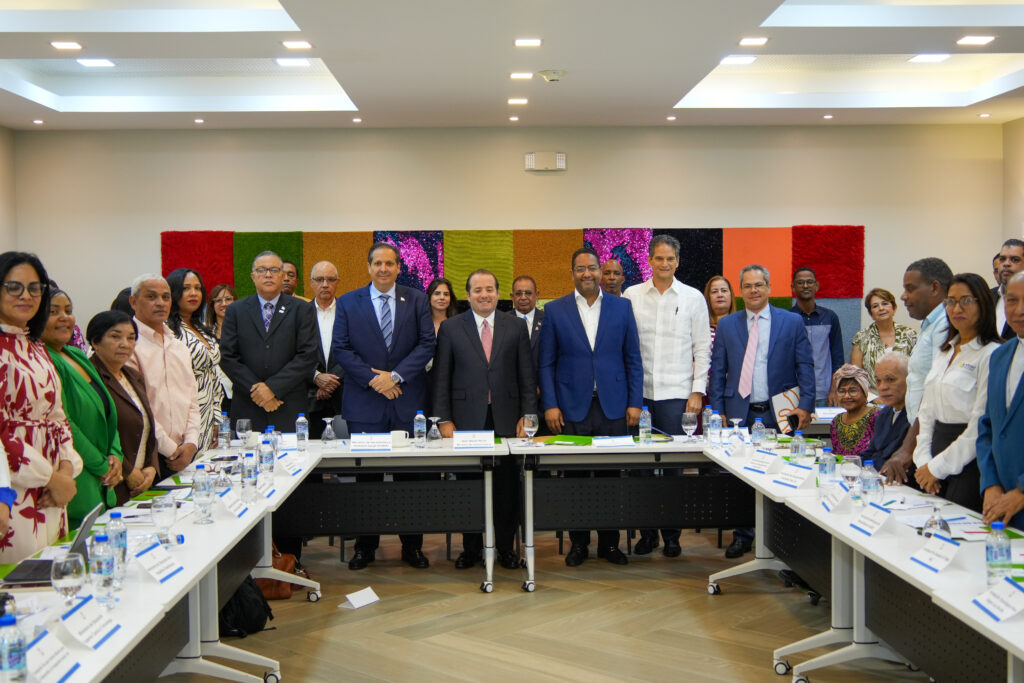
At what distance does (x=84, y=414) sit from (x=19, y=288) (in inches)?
28.8

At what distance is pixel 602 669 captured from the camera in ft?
12.4

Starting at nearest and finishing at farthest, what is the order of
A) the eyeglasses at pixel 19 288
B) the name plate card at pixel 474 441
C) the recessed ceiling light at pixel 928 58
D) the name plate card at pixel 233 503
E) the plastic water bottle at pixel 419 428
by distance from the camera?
1. the eyeglasses at pixel 19 288
2. the name plate card at pixel 233 503
3. the name plate card at pixel 474 441
4. the plastic water bottle at pixel 419 428
5. the recessed ceiling light at pixel 928 58

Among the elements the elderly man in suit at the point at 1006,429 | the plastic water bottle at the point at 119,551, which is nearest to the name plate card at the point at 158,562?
the plastic water bottle at the point at 119,551

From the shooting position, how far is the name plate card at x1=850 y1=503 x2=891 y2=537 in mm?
3055

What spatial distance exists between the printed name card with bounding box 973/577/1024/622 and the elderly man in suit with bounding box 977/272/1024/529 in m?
0.82

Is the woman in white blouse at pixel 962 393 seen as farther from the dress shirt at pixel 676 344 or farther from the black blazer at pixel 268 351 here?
the black blazer at pixel 268 351

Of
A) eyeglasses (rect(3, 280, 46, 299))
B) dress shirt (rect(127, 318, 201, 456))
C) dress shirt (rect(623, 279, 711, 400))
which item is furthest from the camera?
dress shirt (rect(623, 279, 711, 400))

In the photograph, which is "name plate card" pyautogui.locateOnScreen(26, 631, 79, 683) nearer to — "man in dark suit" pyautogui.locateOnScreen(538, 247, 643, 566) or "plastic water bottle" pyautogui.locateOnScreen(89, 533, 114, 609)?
"plastic water bottle" pyautogui.locateOnScreen(89, 533, 114, 609)

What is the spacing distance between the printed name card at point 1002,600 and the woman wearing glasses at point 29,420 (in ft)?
9.45

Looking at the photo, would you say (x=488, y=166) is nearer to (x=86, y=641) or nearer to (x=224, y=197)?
(x=224, y=197)

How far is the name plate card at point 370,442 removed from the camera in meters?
4.77

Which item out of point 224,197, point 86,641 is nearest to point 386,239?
point 224,197

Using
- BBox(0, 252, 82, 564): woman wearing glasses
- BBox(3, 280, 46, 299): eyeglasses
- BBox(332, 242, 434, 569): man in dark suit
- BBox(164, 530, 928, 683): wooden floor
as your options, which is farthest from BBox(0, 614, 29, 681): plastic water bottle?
BBox(332, 242, 434, 569): man in dark suit

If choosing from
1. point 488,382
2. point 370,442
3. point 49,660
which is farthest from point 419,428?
point 49,660
